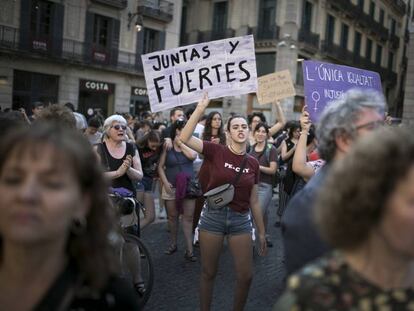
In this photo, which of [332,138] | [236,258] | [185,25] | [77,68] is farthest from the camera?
[185,25]

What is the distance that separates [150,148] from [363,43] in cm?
3865

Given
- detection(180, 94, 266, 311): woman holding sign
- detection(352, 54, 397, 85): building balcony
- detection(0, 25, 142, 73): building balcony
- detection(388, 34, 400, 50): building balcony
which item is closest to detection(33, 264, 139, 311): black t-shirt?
detection(180, 94, 266, 311): woman holding sign

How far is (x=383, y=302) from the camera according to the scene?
1.43 m

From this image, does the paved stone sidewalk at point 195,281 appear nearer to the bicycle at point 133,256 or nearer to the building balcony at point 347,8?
the bicycle at point 133,256

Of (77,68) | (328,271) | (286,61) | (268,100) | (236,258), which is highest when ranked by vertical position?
(286,61)

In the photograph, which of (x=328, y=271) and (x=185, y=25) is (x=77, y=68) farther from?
(x=328, y=271)

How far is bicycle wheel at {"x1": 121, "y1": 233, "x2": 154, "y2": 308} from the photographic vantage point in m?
4.43

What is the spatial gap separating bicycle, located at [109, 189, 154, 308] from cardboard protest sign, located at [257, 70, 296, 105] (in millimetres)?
3400

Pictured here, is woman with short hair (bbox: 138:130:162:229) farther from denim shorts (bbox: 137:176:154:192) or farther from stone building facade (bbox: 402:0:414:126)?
stone building facade (bbox: 402:0:414:126)

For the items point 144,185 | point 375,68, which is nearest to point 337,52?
point 375,68

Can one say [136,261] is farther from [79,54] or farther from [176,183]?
[79,54]

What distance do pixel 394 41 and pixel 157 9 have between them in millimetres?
29044

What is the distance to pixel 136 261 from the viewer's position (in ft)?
14.5

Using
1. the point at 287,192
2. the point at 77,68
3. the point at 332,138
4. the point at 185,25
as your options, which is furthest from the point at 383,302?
→ the point at 185,25
